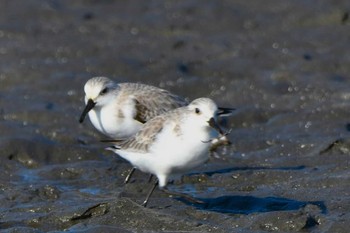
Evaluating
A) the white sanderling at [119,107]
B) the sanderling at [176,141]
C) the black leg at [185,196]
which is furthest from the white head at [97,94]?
the black leg at [185,196]

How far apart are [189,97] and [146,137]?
394 cm

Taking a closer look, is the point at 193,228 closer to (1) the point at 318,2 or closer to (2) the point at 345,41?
(2) the point at 345,41

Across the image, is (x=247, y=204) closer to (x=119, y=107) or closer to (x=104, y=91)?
(x=119, y=107)

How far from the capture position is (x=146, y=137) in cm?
860

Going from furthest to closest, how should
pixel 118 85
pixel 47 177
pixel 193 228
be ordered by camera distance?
pixel 118 85 → pixel 47 177 → pixel 193 228

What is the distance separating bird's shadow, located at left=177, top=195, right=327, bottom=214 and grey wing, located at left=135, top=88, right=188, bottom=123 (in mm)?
1598

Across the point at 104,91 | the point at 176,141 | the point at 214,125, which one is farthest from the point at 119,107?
the point at 214,125

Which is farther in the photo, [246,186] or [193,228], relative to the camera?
[246,186]

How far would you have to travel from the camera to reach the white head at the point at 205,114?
26.2 feet

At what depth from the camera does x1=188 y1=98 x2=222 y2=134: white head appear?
798 cm

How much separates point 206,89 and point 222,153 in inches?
91.9

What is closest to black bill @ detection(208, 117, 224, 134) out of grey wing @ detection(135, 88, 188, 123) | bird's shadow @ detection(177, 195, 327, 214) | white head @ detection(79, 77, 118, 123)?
bird's shadow @ detection(177, 195, 327, 214)

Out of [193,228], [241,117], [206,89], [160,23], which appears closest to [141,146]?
[193,228]

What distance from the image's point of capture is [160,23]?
14.9 meters
